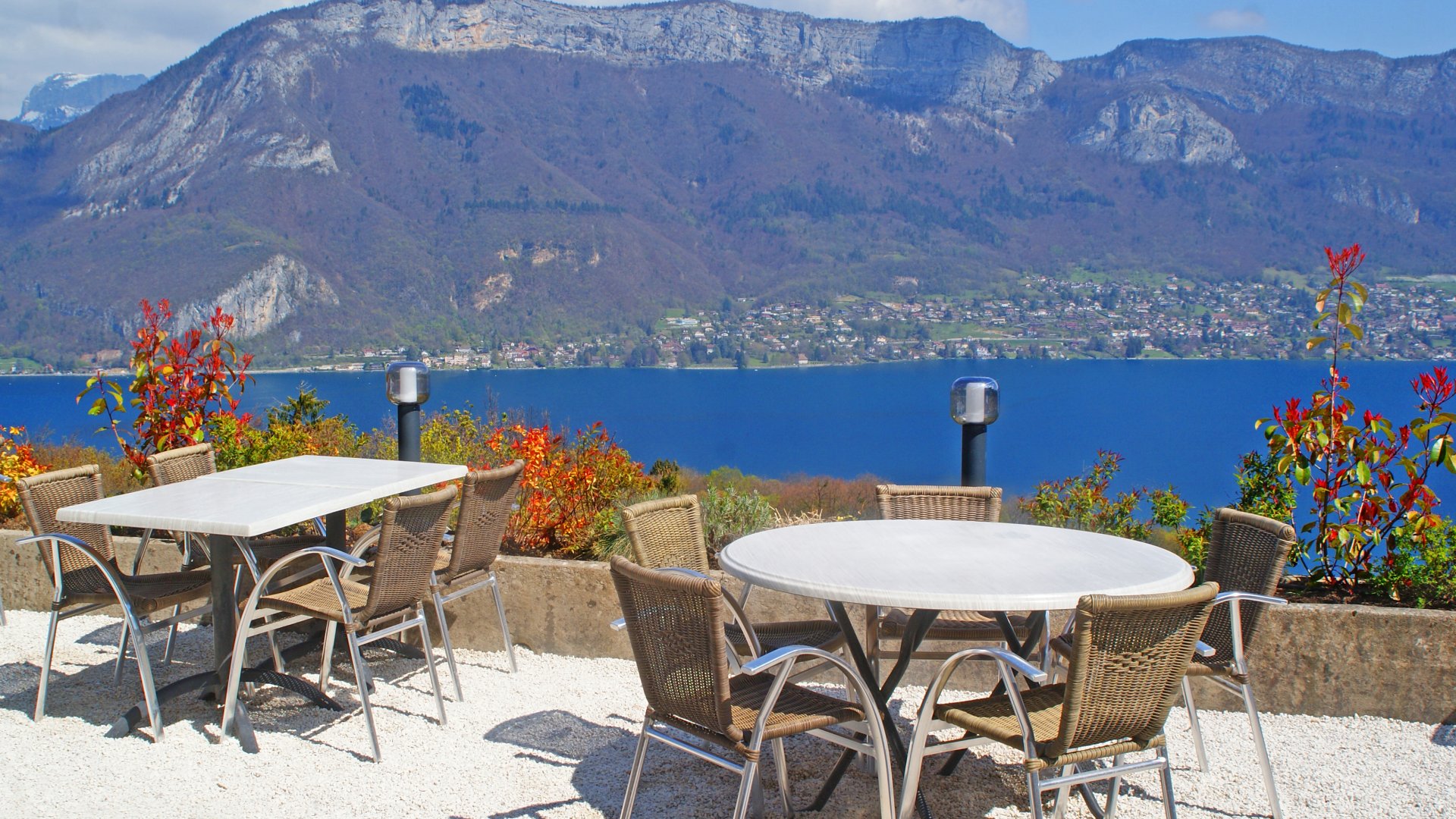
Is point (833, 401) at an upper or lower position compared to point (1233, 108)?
lower

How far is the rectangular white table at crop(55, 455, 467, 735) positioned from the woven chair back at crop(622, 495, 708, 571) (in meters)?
0.98

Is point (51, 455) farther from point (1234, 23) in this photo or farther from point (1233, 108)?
point (1234, 23)

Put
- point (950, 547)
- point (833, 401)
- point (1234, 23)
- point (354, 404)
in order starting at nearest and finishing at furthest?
point (950, 547) < point (354, 404) < point (833, 401) < point (1234, 23)

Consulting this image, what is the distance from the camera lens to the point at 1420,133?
4112 inches

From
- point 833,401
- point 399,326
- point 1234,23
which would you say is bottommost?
point 833,401

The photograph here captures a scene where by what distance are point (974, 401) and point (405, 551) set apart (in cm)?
229

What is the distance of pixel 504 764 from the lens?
3.21 metres

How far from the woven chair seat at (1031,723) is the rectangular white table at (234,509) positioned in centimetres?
202

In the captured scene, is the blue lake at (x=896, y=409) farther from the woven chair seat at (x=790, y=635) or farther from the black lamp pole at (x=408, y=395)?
the woven chair seat at (x=790, y=635)

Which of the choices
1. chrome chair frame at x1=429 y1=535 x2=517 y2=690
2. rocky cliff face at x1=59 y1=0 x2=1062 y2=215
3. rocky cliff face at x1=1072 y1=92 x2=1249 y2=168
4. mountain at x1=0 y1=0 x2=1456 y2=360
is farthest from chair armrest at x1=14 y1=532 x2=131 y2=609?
rocky cliff face at x1=1072 y1=92 x2=1249 y2=168

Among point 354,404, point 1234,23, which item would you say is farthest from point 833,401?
point 1234,23

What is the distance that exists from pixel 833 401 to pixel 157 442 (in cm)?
5074

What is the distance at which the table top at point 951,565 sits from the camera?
2.40 meters

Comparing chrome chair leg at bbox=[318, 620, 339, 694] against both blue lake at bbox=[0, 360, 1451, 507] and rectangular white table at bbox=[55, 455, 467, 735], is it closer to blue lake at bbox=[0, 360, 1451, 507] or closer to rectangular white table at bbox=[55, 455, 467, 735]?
rectangular white table at bbox=[55, 455, 467, 735]
